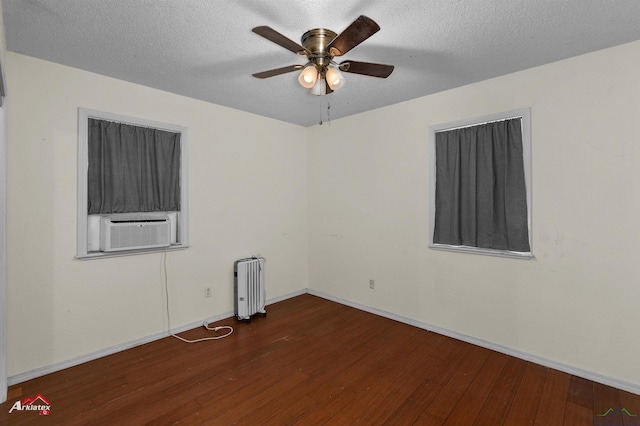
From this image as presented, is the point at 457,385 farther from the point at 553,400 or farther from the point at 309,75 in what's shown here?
the point at 309,75

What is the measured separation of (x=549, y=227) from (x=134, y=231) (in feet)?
12.5

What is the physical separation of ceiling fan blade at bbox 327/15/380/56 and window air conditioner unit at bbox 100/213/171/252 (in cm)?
239

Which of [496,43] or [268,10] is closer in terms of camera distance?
[268,10]

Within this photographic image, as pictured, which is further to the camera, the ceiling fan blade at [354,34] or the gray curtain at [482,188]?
the gray curtain at [482,188]

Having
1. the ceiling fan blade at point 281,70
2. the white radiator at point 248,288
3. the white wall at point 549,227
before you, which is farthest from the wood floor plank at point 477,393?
the ceiling fan blade at point 281,70

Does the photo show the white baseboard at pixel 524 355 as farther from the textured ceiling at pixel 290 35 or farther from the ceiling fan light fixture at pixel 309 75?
the ceiling fan light fixture at pixel 309 75

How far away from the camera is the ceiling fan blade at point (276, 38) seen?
1.58m

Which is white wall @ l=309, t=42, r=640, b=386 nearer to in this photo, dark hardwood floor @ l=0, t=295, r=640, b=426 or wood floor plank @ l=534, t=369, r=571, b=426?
wood floor plank @ l=534, t=369, r=571, b=426

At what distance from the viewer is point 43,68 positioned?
2.46 m

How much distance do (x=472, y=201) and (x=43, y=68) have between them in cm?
402

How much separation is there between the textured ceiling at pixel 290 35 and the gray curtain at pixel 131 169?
0.52 metres

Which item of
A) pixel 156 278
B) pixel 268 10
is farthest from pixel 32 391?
pixel 268 10

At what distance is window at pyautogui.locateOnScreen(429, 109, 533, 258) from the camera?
2.75m

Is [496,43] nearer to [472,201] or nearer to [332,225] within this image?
[472,201]
